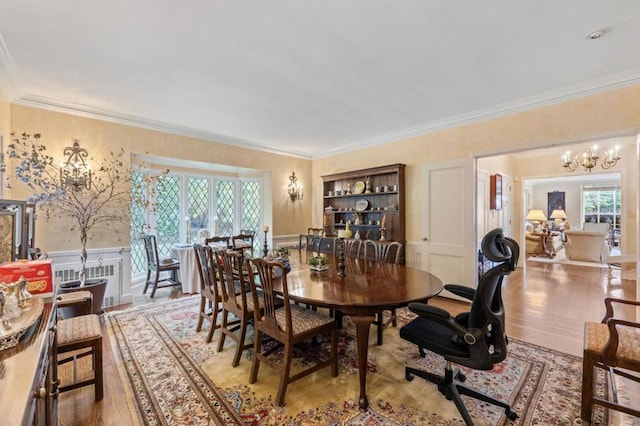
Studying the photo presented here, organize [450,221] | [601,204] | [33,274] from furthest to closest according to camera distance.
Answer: [601,204] < [450,221] < [33,274]

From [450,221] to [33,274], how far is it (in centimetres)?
432

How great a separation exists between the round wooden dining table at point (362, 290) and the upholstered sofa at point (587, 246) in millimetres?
7158

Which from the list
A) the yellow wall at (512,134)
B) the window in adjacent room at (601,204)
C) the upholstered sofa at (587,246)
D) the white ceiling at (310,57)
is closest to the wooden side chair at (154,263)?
the white ceiling at (310,57)

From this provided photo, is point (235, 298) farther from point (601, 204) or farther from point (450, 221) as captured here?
point (601, 204)

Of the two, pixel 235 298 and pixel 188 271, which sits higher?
pixel 235 298

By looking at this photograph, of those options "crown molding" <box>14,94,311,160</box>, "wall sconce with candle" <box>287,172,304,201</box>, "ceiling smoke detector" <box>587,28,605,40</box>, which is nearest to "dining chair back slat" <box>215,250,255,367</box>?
"crown molding" <box>14,94,311,160</box>

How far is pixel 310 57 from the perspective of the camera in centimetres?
248

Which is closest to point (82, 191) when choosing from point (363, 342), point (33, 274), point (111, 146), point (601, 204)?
point (111, 146)

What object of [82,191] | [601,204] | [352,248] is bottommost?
[352,248]

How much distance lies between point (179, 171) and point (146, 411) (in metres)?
4.43

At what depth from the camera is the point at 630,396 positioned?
2.00m

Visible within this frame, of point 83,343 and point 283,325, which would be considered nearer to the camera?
point 83,343

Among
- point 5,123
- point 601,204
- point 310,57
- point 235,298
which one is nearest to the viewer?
point 310,57

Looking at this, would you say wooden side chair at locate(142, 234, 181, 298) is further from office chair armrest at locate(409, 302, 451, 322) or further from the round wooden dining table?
office chair armrest at locate(409, 302, 451, 322)
